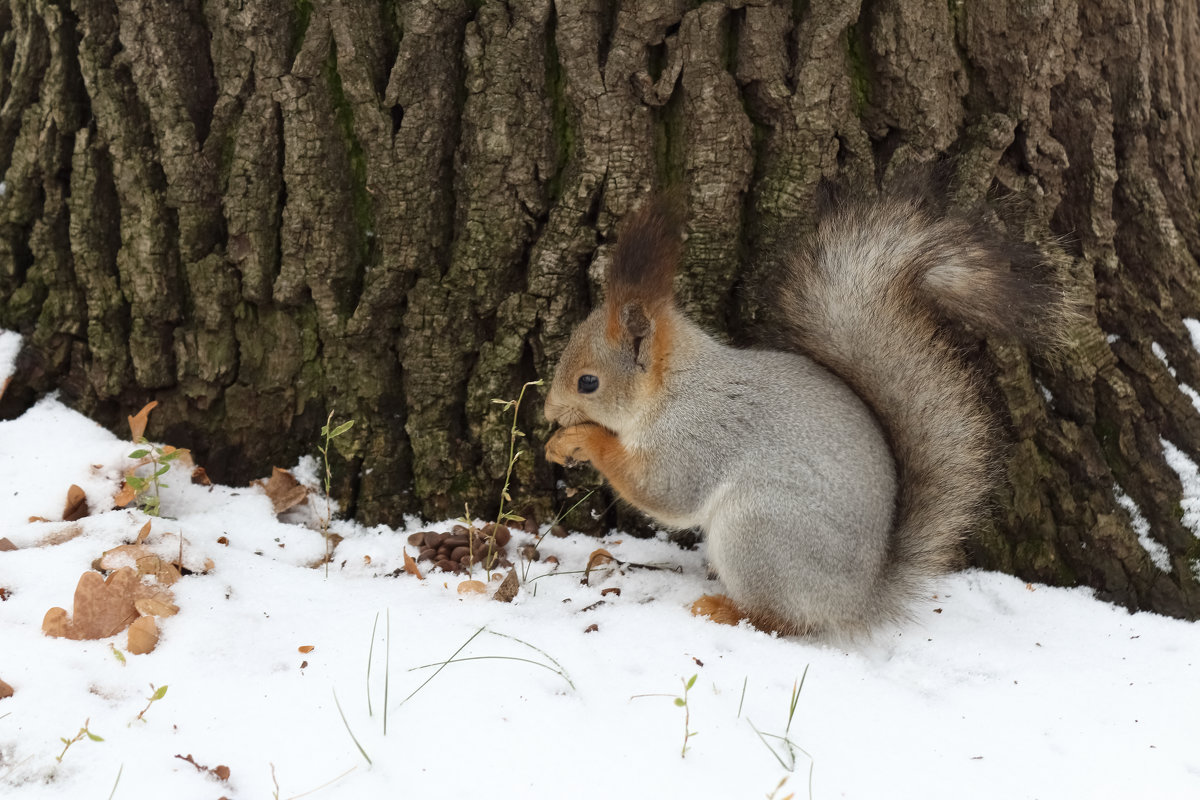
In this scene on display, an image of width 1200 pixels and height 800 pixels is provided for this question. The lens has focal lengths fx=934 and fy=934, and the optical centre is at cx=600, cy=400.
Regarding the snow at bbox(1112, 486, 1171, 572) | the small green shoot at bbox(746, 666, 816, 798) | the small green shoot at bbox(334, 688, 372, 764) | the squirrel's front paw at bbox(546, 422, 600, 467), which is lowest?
the small green shoot at bbox(334, 688, 372, 764)

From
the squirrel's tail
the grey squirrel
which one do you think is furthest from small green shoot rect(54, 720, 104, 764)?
the squirrel's tail

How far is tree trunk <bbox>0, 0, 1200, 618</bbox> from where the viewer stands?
6.34ft

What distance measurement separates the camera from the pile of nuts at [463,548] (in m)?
1.94

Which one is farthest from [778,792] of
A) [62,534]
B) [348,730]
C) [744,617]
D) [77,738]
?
[62,534]

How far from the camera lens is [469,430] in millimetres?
2146

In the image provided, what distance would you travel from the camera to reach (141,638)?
5.02 ft

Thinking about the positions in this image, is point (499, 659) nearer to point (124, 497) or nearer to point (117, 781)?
point (117, 781)

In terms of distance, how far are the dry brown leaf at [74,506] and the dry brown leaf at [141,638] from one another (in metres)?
0.53

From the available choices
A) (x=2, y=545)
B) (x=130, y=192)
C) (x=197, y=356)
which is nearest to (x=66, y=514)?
(x=2, y=545)

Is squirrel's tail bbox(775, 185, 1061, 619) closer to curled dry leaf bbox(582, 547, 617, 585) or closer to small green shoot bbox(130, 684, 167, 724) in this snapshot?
curled dry leaf bbox(582, 547, 617, 585)

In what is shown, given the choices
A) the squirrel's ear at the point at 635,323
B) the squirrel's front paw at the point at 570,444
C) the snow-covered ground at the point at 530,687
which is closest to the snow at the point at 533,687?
the snow-covered ground at the point at 530,687

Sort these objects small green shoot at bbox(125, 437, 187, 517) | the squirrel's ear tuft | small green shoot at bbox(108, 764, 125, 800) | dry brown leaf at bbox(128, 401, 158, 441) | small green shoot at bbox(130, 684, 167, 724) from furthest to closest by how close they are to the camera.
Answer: dry brown leaf at bbox(128, 401, 158, 441)
small green shoot at bbox(125, 437, 187, 517)
the squirrel's ear tuft
small green shoot at bbox(130, 684, 167, 724)
small green shoot at bbox(108, 764, 125, 800)

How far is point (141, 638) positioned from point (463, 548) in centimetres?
65

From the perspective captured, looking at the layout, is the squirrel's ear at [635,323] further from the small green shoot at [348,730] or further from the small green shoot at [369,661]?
the small green shoot at [348,730]
